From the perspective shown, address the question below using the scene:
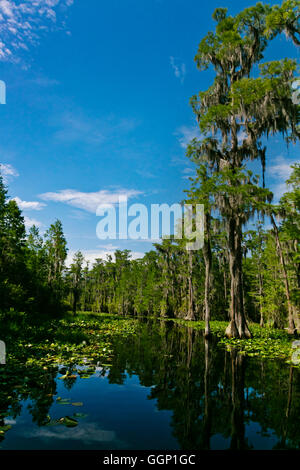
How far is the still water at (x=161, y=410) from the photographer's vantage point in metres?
3.78

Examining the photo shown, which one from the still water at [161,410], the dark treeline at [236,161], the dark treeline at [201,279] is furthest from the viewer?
→ the dark treeline at [201,279]

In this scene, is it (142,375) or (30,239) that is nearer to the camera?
(142,375)

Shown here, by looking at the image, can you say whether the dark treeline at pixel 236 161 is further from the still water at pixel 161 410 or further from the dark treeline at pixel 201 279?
the still water at pixel 161 410

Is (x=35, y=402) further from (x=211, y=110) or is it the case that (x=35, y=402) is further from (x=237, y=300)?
(x=211, y=110)

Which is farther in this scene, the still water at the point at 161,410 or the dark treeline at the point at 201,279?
the dark treeline at the point at 201,279

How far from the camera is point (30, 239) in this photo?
1411 inches

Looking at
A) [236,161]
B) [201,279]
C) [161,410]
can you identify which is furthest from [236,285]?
[201,279]

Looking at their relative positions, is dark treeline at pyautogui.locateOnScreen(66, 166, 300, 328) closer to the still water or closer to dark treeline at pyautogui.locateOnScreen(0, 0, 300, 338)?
dark treeline at pyautogui.locateOnScreen(0, 0, 300, 338)

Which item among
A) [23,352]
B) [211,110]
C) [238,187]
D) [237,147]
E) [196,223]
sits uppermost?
[211,110]

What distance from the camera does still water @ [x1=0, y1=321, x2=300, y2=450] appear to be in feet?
12.4

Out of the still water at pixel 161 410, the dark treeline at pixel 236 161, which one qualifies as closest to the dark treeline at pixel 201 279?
the dark treeline at pixel 236 161
